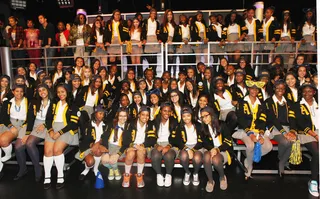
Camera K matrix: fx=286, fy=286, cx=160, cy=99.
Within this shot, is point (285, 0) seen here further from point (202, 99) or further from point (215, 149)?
point (215, 149)

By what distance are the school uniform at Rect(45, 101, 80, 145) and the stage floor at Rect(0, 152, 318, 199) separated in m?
0.60

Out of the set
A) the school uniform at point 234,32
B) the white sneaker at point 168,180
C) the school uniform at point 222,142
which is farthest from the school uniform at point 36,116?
the school uniform at point 234,32

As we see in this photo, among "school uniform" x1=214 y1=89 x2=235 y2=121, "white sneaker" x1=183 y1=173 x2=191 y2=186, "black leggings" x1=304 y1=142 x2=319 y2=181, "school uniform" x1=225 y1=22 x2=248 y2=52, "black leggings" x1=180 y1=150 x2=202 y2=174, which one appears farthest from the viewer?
"school uniform" x1=225 y1=22 x2=248 y2=52

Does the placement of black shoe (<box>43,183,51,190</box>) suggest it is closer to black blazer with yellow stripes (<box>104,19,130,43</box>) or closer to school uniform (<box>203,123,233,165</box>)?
school uniform (<box>203,123,233,165</box>)

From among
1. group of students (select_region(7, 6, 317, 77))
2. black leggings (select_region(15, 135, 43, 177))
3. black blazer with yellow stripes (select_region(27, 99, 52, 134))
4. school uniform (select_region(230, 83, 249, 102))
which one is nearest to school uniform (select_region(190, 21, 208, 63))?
group of students (select_region(7, 6, 317, 77))

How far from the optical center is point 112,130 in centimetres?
423

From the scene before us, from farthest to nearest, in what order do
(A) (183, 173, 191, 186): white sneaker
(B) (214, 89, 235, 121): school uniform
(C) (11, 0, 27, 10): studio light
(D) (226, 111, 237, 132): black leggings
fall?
(C) (11, 0, 27, 10): studio light → (B) (214, 89, 235, 121): school uniform → (D) (226, 111, 237, 132): black leggings → (A) (183, 173, 191, 186): white sneaker

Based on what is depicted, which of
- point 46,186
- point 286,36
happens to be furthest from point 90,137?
point 286,36

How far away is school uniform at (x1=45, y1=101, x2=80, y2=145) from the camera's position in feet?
13.8

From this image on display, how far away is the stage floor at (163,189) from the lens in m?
3.65

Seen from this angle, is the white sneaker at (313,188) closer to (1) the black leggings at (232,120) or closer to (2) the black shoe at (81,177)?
(1) the black leggings at (232,120)

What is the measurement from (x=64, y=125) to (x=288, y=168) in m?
3.45

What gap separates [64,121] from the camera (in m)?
4.25

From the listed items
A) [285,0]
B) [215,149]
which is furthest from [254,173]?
[285,0]
